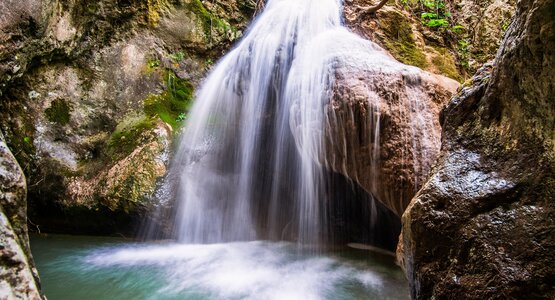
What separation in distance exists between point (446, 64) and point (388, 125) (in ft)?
10.0

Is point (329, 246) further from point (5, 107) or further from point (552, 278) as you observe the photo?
point (5, 107)

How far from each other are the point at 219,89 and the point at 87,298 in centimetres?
397

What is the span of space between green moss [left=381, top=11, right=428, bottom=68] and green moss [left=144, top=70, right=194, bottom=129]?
3878 mm

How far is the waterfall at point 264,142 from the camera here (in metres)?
4.63

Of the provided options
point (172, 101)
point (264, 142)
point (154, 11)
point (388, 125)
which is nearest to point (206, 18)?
point (154, 11)

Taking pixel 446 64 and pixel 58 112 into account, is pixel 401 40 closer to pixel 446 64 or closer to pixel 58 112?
pixel 446 64

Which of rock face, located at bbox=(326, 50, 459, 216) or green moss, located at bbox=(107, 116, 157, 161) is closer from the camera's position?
rock face, located at bbox=(326, 50, 459, 216)

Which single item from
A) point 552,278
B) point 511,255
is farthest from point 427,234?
point 552,278

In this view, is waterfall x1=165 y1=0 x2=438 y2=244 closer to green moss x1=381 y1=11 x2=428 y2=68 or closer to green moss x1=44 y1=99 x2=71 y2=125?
green moss x1=381 y1=11 x2=428 y2=68

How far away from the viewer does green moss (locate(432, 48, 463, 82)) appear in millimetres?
5633

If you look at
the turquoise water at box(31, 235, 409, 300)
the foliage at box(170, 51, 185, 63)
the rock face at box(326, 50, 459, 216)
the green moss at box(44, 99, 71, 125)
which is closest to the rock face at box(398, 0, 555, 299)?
the rock face at box(326, 50, 459, 216)

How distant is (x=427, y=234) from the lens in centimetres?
193

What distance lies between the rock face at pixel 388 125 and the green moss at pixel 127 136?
130 inches

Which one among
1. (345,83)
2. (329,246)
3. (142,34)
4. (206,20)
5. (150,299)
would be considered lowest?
(150,299)
